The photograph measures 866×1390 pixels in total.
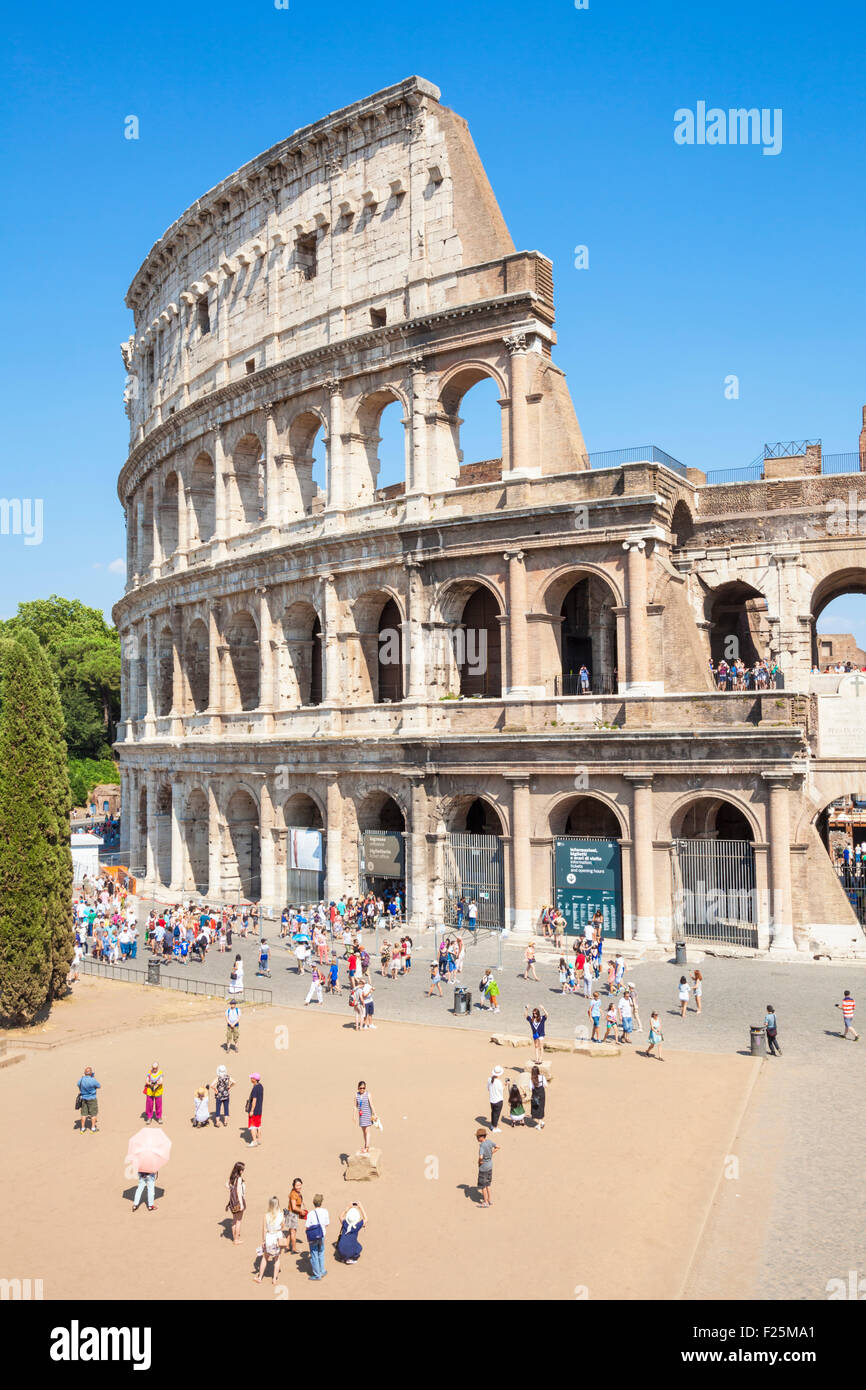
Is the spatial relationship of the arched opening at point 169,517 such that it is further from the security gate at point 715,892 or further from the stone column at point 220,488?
the security gate at point 715,892

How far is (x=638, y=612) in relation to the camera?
29.0m

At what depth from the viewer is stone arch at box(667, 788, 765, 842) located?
89.7 feet

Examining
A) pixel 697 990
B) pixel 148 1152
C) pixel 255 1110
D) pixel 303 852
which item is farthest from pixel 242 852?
pixel 148 1152

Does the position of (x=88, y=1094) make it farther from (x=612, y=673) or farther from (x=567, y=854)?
(x=612, y=673)

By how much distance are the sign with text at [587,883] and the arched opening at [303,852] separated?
29.0 ft

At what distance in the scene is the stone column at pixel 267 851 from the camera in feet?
120

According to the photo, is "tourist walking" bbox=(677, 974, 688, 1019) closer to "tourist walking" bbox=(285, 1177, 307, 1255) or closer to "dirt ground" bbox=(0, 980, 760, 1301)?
"dirt ground" bbox=(0, 980, 760, 1301)

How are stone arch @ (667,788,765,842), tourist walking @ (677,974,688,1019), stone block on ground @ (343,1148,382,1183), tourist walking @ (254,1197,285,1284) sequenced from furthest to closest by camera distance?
stone arch @ (667,788,765,842), tourist walking @ (677,974,688,1019), stone block on ground @ (343,1148,382,1183), tourist walking @ (254,1197,285,1284)

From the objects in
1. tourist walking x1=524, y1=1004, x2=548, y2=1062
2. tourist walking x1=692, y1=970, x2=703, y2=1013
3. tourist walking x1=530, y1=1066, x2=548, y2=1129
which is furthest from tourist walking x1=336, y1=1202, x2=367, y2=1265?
tourist walking x1=692, y1=970, x2=703, y2=1013

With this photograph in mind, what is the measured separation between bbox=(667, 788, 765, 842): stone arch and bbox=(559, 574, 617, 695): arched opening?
4.47 metres

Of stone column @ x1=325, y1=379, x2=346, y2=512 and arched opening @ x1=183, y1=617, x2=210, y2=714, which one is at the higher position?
stone column @ x1=325, y1=379, x2=346, y2=512

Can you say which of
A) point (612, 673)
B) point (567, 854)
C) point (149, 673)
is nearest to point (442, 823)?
point (567, 854)

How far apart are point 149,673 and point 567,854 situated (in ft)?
76.8

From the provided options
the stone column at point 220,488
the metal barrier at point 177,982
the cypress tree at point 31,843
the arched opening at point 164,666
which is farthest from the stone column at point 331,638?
the arched opening at point 164,666
